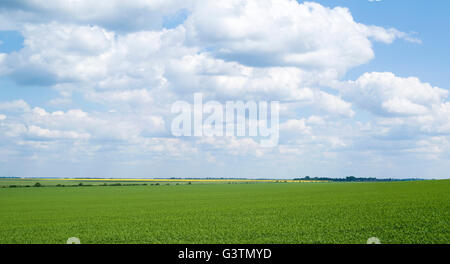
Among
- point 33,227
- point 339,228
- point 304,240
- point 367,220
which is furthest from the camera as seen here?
point 33,227

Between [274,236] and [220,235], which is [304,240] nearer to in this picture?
[274,236]

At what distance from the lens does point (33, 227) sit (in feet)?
A: 103

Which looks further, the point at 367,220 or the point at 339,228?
the point at 367,220

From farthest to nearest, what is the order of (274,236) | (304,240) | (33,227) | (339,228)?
1. (33,227)
2. (339,228)
3. (274,236)
4. (304,240)
